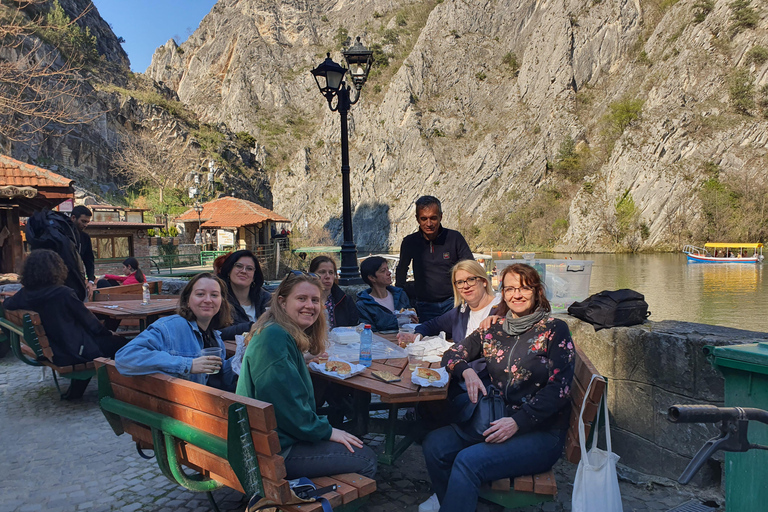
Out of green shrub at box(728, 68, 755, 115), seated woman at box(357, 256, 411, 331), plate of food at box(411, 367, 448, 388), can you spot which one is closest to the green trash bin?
plate of food at box(411, 367, 448, 388)

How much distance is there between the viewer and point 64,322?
4219mm

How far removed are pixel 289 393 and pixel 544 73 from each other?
5805cm

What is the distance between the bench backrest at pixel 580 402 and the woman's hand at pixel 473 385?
448 mm

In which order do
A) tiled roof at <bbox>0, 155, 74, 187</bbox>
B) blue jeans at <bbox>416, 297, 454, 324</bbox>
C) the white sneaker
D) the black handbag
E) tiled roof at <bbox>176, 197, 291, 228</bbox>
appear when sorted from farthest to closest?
tiled roof at <bbox>176, 197, 291, 228</bbox> < tiled roof at <bbox>0, 155, 74, 187</bbox> < blue jeans at <bbox>416, 297, 454, 324</bbox> < the white sneaker < the black handbag

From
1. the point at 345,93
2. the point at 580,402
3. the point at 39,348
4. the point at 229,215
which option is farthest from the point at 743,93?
the point at 39,348

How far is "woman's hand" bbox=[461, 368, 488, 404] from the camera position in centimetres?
243

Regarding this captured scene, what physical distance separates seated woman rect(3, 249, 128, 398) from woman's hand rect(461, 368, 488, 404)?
11.7 ft

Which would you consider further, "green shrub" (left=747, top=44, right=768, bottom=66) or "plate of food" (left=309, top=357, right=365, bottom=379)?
"green shrub" (left=747, top=44, right=768, bottom=66)

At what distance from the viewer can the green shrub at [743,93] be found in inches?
1660

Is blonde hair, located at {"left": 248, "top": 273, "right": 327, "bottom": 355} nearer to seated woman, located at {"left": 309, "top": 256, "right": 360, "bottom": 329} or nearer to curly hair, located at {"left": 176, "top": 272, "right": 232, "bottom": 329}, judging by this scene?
curly hair, located at {"left": 176, "top": 272, "right": 232, "bottom": 329}

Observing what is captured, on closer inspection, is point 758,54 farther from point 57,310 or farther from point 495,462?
point 57,310

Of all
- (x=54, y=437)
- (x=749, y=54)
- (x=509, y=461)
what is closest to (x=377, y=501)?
(x=509, y=461)

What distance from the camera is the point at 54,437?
12.2ft

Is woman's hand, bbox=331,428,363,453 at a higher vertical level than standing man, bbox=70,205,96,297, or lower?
lower
